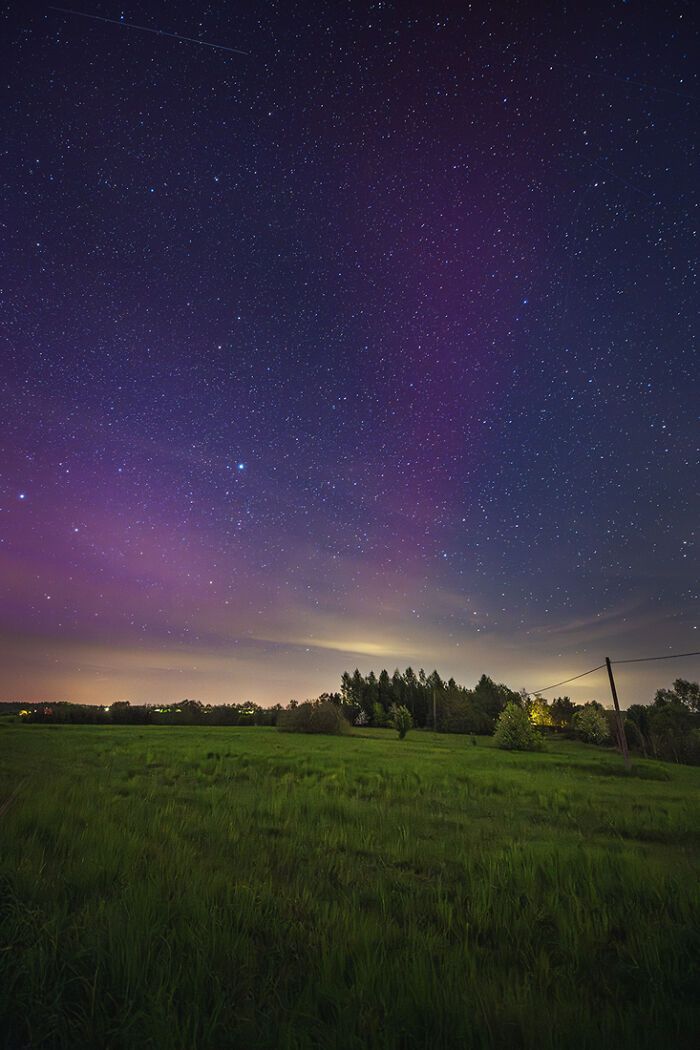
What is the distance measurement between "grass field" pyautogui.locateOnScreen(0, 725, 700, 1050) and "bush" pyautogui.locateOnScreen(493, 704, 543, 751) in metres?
54.4

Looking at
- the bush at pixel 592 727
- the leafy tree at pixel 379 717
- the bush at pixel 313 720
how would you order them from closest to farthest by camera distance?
Answer: the bush at pixel 313 720 → the bush at pixel 592 727 → the leafy tree at pixel 379 717

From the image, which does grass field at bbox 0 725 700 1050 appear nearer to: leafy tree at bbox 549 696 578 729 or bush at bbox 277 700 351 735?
bush at bbox 277 700 351 735

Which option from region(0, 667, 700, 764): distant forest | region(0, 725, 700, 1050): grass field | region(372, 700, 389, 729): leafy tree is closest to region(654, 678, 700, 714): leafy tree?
region(0, 667, 700, 764): distant forest

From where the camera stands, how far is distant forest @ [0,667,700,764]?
2813 inches

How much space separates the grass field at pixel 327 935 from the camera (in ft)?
8.32

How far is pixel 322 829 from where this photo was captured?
7.62 metres

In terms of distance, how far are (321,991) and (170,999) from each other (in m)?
0.88

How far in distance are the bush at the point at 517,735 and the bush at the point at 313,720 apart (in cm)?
2224

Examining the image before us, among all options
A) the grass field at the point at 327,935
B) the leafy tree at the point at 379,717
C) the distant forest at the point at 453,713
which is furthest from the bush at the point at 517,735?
the grass field at the point at 327,935

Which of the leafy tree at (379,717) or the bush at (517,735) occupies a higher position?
the leafy tree at (379,717)

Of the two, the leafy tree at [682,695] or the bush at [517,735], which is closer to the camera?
the bush at [517,735]

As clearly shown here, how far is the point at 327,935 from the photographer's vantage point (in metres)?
A: 3.64

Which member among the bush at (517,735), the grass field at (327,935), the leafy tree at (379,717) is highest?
the leafy tree at (379,717)

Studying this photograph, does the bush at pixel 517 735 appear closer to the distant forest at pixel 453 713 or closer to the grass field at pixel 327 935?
the distant forest at pixel 453 713
